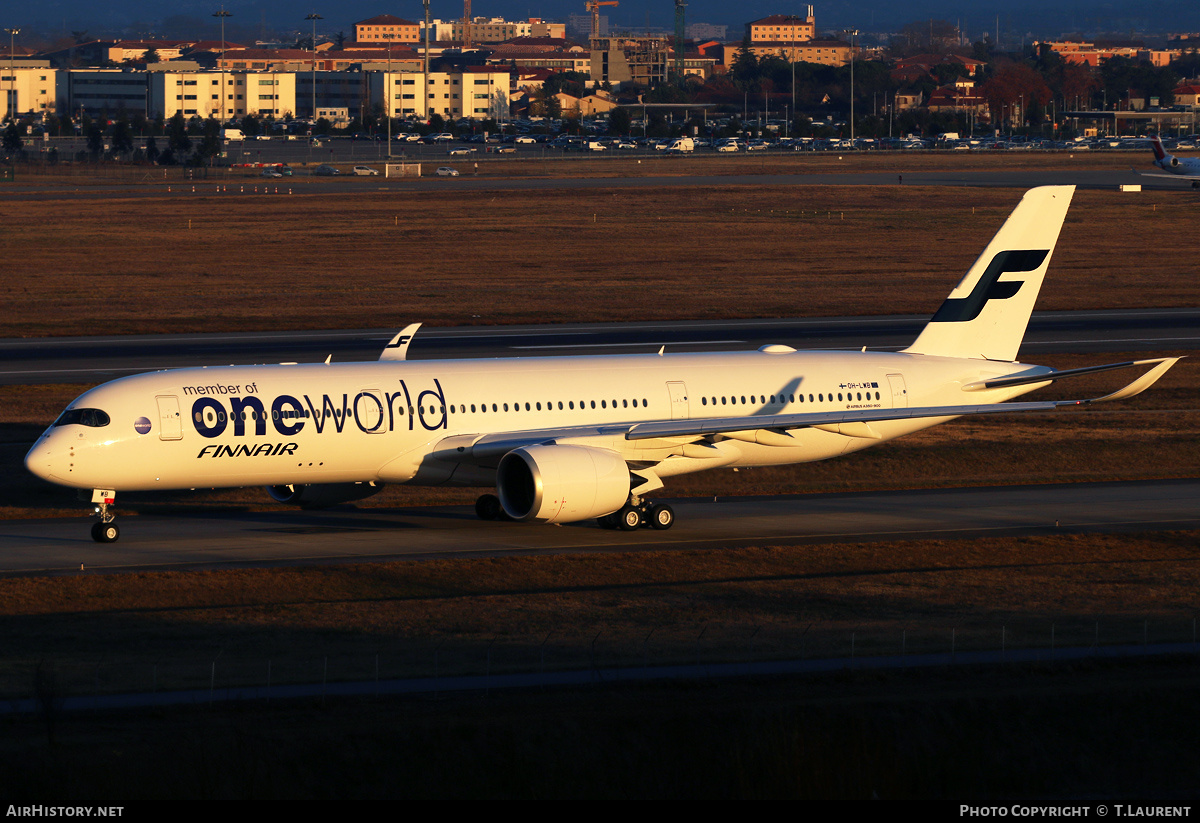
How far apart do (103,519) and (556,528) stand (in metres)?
12.6

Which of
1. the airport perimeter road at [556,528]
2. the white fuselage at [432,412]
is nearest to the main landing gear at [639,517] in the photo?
the airport perimeter road at [556,528]

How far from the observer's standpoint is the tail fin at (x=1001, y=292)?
166 ft

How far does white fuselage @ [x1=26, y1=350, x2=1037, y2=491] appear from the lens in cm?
4009

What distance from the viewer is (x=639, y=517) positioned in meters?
43.6

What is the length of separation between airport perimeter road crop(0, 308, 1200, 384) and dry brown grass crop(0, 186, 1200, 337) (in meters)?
4.32

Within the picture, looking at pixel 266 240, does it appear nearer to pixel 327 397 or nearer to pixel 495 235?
pixel 495 235

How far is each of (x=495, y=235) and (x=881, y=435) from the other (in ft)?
265

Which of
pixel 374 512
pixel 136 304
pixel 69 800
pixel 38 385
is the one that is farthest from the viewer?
pixel 136 304

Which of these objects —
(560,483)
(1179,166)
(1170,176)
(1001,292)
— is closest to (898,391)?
(1001,292)

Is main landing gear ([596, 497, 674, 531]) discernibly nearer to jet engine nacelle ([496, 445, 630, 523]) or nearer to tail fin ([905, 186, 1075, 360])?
jet engine nacelle ([496, 445, 630, 523])

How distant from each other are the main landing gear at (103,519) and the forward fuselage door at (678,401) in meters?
15.9

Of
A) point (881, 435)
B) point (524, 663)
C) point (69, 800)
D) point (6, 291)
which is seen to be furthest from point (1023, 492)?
point (6, 291)

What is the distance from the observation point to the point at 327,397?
41562 millimetres

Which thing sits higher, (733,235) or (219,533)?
(733,235)
